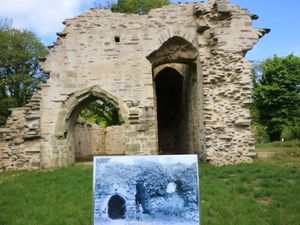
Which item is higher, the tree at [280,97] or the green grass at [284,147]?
the tree at [280,97]

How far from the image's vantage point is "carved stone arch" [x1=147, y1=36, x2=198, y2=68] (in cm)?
1125

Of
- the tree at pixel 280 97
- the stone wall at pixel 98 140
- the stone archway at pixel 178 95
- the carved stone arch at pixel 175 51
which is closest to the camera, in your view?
the carved stone arch at pixel 175 51

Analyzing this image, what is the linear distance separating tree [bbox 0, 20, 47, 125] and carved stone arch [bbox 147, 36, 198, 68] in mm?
16282

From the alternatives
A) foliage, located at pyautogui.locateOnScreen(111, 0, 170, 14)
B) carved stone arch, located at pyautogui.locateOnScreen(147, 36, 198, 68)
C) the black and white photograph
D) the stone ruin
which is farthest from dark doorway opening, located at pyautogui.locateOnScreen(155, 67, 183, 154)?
the black and white photograph

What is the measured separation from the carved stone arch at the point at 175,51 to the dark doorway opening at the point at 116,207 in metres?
8.39

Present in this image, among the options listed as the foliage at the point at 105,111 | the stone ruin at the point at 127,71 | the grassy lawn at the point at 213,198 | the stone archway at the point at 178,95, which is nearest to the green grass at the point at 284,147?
the stone archway at the point at 178,95

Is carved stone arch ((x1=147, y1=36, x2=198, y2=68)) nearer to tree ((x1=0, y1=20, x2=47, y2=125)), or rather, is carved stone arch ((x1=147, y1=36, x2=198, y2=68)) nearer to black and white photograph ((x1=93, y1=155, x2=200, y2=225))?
black and white photograph ((x1=93, y1=155, x2=200, y2=225))

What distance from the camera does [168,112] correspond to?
1786cm

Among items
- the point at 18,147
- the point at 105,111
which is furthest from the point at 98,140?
the point at 18,147

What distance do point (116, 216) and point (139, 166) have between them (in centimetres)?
55

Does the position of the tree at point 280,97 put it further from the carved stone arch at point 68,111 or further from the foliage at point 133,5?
the carved stone arch at point 68,111

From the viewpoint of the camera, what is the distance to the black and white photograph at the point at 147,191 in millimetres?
3165

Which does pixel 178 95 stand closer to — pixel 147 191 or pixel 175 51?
pixel 175 51

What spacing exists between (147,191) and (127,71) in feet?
26.7
